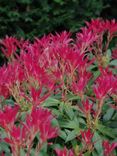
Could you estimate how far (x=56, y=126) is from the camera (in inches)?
97.0

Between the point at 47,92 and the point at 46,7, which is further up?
the point at 46,7

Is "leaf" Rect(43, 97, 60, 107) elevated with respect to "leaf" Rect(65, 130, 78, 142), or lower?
elevated

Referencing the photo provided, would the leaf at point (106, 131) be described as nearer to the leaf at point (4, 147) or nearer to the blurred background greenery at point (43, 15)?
the leaf at point (4, 147)

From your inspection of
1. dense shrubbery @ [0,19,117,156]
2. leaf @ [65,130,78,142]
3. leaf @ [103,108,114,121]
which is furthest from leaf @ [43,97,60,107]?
leaf @ [103,108,114,121]

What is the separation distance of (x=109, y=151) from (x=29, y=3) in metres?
3.50

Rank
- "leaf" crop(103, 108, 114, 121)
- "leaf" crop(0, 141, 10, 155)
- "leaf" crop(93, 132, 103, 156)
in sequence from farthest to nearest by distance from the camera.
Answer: "leaf" crop(103, 108, 114, 121), "leaf" crop(93, 132, 103, 156), "leaf" crop(0, 141, 10, 155)

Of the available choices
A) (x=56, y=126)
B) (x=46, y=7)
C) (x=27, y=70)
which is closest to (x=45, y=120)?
(x=56, y=126)

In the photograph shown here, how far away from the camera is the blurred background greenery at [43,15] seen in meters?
5.55

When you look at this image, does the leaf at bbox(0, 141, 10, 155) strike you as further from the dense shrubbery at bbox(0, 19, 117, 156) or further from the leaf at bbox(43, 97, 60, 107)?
the leaf at bbox(43, 97, 60, 107)

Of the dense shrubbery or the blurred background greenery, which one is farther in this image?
the blurred background greenery

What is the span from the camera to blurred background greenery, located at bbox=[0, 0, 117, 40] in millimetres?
5551

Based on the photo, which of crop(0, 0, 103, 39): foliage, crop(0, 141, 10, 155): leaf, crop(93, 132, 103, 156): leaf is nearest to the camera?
crop(0, 141, 10, 155): leaf

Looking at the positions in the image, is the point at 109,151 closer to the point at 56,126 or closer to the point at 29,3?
the point at 56,126

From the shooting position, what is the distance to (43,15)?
18.4 feet
